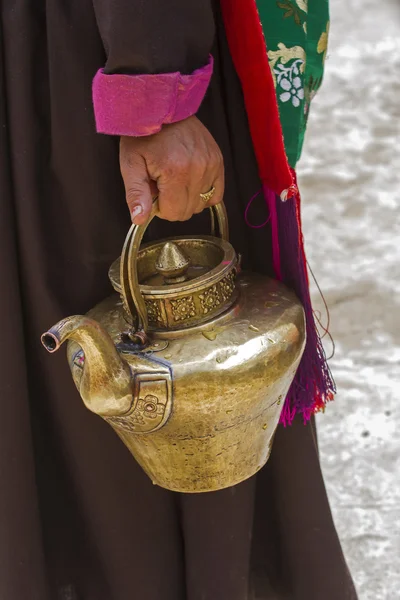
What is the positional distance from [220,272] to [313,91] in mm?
425

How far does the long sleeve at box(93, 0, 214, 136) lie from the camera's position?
837mm

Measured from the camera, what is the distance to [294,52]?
3.47 feet

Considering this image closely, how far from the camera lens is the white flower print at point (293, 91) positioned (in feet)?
3.51

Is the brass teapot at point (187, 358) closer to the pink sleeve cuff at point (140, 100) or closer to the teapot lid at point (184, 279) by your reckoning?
the teapot lid at point (184, 279)

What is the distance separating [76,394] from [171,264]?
36 centimetres

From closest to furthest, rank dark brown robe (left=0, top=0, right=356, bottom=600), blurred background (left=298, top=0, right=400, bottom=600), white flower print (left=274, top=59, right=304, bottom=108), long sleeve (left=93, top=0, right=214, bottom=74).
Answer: long sleeve (left=93, top=0, right=214, bottom=74) < dark brown robe (left=0, top=0, right=356, bottom=600) < white flower print (left=274, top=59, right=304, bottom=108) < blurred background (left=298, top=0, right=400, bottom=600)

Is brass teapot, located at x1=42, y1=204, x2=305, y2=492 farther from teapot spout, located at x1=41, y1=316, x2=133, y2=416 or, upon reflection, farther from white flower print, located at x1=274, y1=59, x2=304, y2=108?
white flower print, located at x1=274, y1=59, x2=304, y2=108

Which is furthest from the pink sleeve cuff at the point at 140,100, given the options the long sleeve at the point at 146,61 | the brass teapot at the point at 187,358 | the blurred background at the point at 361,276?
the blurred background at the point at 361,276

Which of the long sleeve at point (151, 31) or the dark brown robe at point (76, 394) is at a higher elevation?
A: the long sleeve at point (151, 31)

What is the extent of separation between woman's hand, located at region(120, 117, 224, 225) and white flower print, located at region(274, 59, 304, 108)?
0.22 metres

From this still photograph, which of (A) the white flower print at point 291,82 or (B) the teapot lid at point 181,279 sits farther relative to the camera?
(A) the white flower print at point 291,82

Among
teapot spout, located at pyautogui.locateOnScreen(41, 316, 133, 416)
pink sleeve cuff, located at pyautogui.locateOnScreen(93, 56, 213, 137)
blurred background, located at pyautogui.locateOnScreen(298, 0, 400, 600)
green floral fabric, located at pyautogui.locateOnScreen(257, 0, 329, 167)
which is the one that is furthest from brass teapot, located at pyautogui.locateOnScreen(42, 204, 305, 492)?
blurred background, located at pyautogui.locateOnScreen(298, 0, 400, 600)

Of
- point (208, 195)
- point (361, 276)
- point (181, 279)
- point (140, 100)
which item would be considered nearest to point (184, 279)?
point (181, 279)

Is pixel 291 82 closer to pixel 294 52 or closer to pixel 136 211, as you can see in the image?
pixel 294 52
